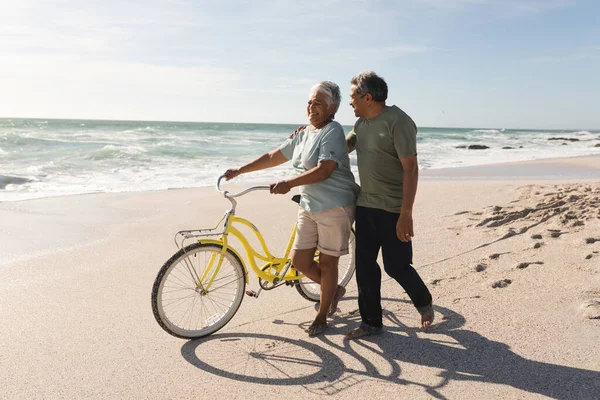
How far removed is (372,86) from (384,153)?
44 cm

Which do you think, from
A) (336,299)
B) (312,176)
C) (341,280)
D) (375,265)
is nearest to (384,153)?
(312,176)

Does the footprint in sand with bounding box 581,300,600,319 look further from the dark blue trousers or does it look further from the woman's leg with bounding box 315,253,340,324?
the woman's leg with bounding box 315,253,340,324

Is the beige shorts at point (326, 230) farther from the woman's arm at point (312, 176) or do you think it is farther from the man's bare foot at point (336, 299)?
the man's bare foot at point (336, 299)

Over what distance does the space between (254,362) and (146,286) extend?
182 centimetres

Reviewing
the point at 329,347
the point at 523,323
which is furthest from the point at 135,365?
the point at 523,323

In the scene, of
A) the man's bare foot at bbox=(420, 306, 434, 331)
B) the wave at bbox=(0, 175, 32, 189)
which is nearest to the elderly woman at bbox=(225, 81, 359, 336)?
the man's bare foot at bbox=(420, 306, 434, 331)

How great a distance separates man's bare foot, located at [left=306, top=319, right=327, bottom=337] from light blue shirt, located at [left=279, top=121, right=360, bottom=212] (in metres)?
0.86

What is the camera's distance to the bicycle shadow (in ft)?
9.66

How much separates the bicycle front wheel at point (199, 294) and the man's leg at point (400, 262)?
1072 mm

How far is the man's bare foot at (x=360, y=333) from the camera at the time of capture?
11.8 ft

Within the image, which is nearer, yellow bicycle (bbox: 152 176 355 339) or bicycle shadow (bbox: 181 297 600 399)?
bicycle shadow (bbox: 181 297 600 399)

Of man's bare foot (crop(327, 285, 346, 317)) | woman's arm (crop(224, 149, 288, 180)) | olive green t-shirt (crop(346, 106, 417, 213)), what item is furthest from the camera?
man's bare foot (crop(327, 285, 346, 317))

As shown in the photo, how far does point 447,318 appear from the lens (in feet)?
12.8

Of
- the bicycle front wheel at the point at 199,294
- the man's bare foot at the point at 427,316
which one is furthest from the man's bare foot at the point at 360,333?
the bicycle front wheel at the point at 199,294
